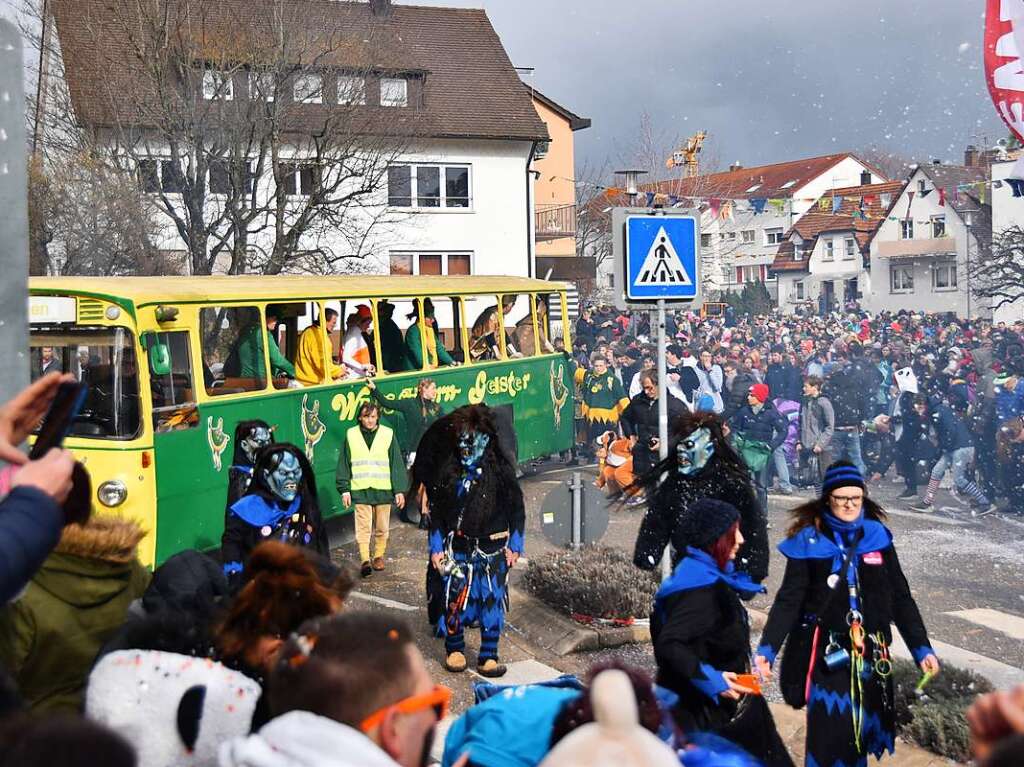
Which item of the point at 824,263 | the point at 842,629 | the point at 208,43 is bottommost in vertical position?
the point at 842,629

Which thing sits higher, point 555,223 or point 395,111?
point 395,111

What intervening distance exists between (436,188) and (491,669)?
31335 mm

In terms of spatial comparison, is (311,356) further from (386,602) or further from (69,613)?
(69,613)

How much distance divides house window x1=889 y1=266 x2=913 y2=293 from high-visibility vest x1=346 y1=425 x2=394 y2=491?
51.4 m

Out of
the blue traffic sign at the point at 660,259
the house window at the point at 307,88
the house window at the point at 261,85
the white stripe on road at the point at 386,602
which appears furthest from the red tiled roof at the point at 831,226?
the blue traffic sign at the point at 660,259

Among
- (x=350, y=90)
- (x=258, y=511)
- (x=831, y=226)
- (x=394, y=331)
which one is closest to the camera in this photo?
(x=258, y=511)

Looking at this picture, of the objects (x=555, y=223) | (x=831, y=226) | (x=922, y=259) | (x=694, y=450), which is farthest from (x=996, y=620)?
A: (x=922, y=259)

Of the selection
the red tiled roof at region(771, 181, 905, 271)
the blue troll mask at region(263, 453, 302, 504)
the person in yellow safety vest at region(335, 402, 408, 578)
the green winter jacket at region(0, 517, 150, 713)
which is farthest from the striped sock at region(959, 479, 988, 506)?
the red tiled roof at region(771, 181, 905, 271)

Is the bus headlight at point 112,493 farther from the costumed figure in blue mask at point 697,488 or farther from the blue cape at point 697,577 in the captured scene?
the blue cape at point 697,577

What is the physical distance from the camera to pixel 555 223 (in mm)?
44281

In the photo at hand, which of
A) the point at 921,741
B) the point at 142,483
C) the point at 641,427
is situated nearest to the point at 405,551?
the point at 641,427

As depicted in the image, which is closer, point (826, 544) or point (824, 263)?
point (826, 544)

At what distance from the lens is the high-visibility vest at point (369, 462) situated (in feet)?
36.9

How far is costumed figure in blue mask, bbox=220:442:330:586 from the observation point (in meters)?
6.56
